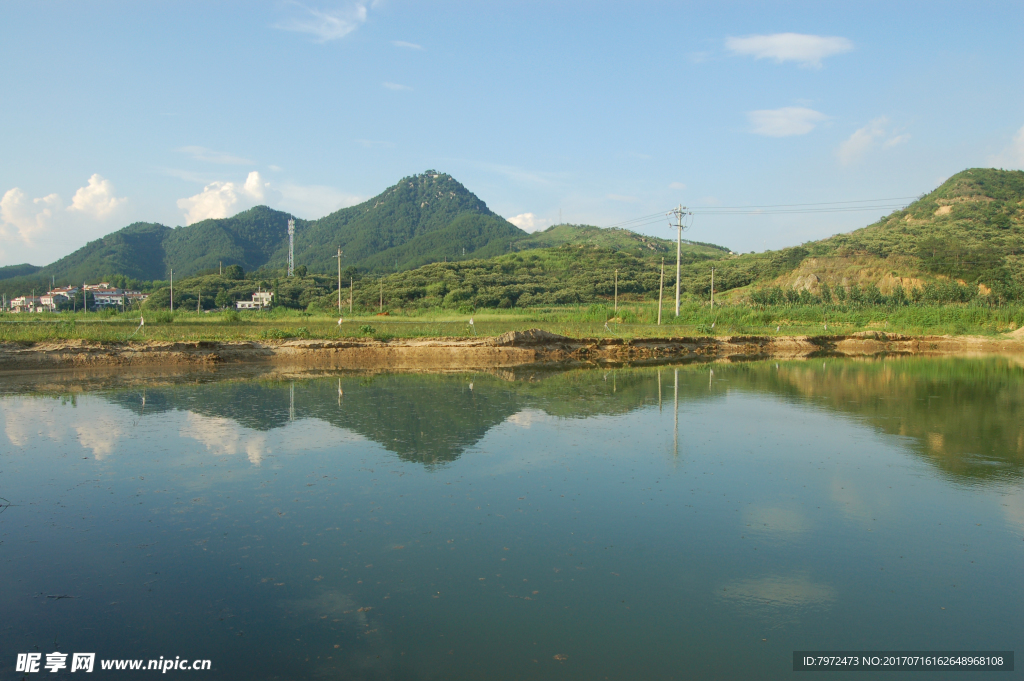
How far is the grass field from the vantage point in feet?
93.3

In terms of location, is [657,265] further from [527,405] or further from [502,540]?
[502,540]

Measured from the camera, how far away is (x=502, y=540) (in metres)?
7.05

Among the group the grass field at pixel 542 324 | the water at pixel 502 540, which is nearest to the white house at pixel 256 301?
the grass field at pixel 542 324

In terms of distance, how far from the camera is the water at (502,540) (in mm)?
5043

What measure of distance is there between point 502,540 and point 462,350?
2248 centimetres

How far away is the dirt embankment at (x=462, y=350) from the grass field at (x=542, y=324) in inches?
40.6

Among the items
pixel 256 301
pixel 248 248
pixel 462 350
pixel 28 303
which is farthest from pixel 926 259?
pixel 248 248

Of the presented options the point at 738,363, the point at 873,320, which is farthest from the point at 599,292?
the point at 738,363

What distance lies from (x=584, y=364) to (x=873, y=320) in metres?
29.7

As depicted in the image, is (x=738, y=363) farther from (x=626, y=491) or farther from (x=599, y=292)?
(x=599, y=292)

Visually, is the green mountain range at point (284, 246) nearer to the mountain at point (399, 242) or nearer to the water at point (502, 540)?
the mountain at point (399, 242)

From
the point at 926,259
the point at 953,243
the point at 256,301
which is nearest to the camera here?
the point at 926,259

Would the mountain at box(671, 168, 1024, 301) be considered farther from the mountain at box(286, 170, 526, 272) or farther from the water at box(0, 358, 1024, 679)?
the mountain at box(286, 170, 526, 272)

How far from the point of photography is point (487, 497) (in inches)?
338
